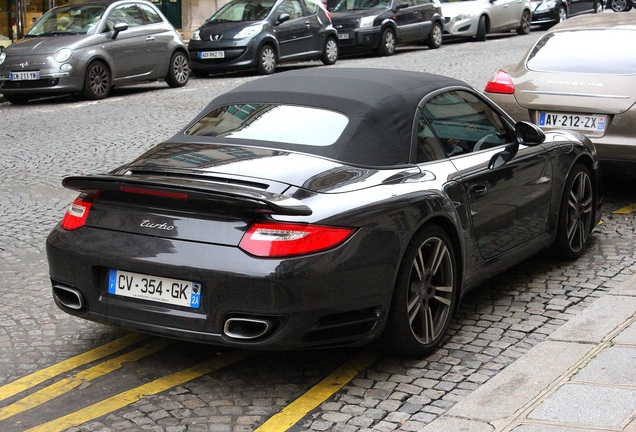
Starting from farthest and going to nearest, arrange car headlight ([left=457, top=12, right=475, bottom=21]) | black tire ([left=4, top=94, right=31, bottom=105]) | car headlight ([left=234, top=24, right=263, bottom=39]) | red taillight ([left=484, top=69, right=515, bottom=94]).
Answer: car headlight ([left=457, top=12, right=475, bottom=21]) < car headlight ([left=234, top=24, right=263, bottom=39]) < black tire ([left=4, top=94, right=31, bottom=105]) < red taillight ([left=484, top=69, right=515, bottom=94])

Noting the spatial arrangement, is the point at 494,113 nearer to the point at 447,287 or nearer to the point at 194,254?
the point at 447,287

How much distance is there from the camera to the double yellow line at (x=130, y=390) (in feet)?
15.9

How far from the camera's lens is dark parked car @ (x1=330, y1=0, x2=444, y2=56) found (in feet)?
81.8

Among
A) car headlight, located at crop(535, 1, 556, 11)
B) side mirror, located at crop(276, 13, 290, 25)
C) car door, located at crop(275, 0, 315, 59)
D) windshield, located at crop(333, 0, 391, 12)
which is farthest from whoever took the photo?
car headlight, located at crop(535, 1, 556, 11)

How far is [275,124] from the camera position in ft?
19.5

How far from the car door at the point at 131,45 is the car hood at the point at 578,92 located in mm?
10056

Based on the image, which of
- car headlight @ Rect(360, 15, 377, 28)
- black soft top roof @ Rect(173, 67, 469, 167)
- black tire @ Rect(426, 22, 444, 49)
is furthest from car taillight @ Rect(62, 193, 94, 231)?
black tire @ Rect(426, 22, 444, 49)

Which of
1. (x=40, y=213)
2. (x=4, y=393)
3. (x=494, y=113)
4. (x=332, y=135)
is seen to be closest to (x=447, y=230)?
(x=332, y=135)

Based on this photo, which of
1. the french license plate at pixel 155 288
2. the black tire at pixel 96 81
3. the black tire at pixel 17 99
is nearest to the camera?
the french license plate at pixel 155 288

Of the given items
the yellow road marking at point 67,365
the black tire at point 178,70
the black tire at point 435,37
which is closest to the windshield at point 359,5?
the black tire at point 435,37

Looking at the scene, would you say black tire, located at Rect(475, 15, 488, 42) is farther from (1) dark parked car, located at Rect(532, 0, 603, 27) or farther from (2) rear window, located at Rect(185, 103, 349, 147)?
(2) rear window, located at Rect(185, 103, 349, 147)

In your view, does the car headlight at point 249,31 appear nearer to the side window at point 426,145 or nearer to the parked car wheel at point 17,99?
the parked car wheel at point 17,99

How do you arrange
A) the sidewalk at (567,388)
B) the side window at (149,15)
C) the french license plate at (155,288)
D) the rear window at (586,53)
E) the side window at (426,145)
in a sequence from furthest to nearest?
the side window at (149,15)
the rear window at (586,53)
the side window at (426,145)
the french license plate at (155,288)
the sidewalk at (567,388)

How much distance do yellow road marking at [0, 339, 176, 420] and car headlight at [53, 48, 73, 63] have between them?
1219 cm
